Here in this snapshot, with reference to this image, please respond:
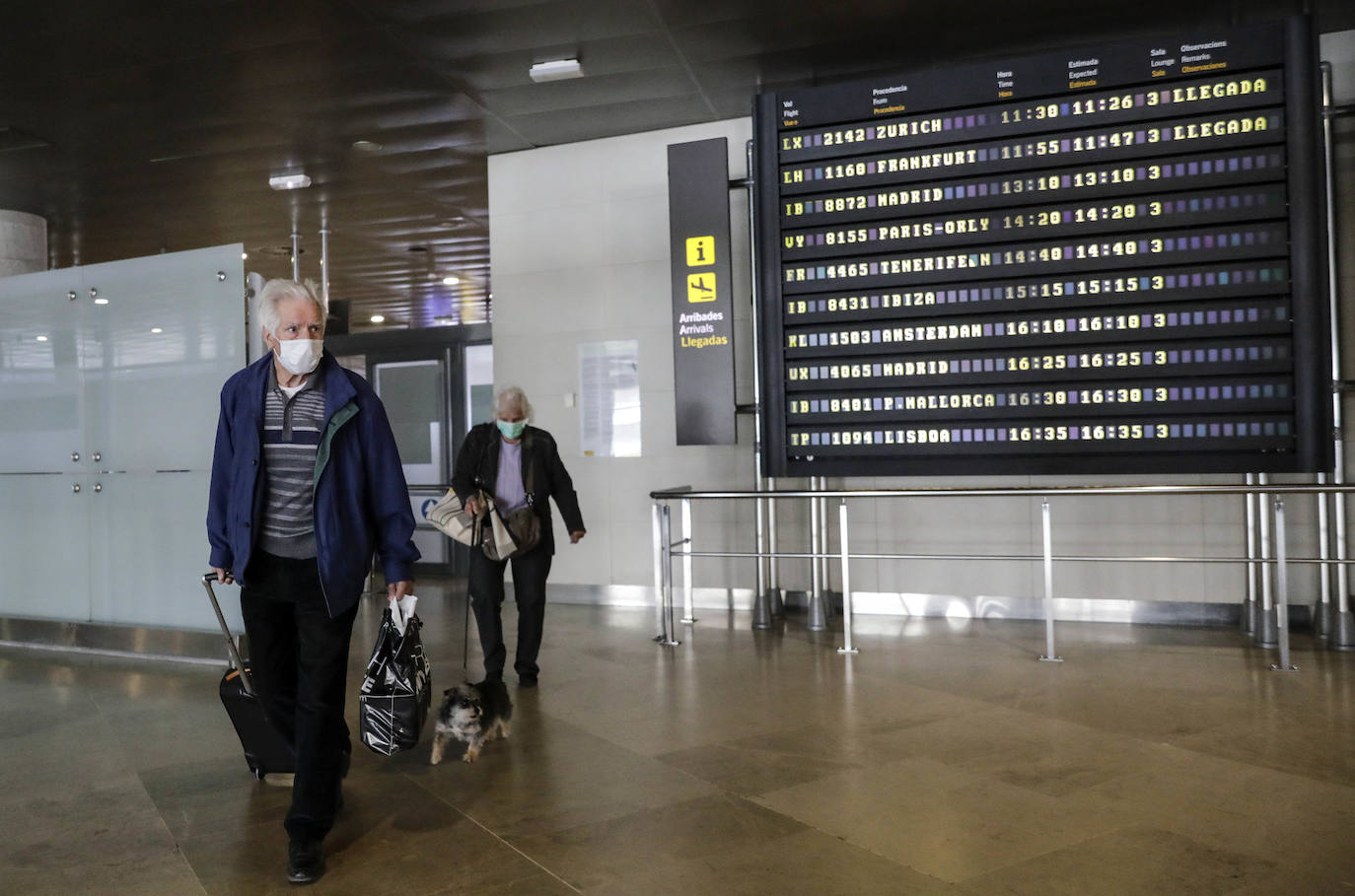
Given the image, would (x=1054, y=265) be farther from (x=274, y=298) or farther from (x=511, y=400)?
(x=274, y=298)

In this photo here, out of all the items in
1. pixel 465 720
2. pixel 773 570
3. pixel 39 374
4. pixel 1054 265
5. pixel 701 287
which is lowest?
pixel 465 720

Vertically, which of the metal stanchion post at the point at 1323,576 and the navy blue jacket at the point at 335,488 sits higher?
the navy blue jacket at the point at 335,488

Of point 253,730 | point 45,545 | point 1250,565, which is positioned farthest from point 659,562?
point 45,545

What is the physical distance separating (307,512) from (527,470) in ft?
8.79

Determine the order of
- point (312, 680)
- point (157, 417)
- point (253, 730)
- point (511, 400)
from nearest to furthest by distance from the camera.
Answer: point (312, 680) < point (253, 730) < point (511, 400) < point (157, 417)

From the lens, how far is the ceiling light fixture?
7059mm

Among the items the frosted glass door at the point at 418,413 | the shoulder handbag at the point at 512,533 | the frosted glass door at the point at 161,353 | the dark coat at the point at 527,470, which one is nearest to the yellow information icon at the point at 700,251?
the dark coat at the point at 527,470

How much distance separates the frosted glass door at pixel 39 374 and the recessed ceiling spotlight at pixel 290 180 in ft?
8.76

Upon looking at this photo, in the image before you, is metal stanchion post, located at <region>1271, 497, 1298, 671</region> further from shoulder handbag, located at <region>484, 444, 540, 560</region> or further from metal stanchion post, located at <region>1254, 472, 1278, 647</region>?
shoulder handbag, located at <region>484, 444, 540, 560</region>

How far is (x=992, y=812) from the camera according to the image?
3475 millimetres

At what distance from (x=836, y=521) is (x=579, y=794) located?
455cm

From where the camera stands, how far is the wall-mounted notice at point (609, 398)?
8.60 metres

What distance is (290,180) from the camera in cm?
965

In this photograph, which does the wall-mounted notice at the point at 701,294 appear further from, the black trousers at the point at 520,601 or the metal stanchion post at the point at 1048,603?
the metal stanchion post at the point at 1048,603
